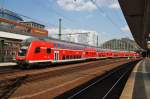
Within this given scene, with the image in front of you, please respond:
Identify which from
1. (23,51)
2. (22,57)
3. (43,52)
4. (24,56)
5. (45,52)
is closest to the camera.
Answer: (24,56)

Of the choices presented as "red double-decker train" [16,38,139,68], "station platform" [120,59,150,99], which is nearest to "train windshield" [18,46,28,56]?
"red double-decker train" [16,38,139,68]

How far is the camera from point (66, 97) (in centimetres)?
1366

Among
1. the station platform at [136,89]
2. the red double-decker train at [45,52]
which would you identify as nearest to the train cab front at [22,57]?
the red double-decker train at [45,52]

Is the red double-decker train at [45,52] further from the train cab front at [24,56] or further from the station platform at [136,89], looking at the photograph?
the station platform at [136,89]

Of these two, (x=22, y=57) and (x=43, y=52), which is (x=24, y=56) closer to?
(x=22, y=57)

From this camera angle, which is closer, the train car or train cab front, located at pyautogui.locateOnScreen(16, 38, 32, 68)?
train cab front, located at pyautogui.locateOnScreen(16, 38, 32, 68)

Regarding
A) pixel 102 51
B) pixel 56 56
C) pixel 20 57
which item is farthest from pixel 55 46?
pixel 102 51

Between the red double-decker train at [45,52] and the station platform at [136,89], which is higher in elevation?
the red double-decker train at [45,52]

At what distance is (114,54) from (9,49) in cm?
5072

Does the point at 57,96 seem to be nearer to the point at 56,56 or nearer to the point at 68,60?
the point at 56,56

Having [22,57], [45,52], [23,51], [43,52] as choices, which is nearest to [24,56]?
[22,57]

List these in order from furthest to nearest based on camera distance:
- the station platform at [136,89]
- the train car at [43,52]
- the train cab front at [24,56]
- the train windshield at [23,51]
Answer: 1. the train windshield at [23,51]
2. the train car at [43,52]
3. the train cab front at [24,56]
4. the station platform at [136,89]

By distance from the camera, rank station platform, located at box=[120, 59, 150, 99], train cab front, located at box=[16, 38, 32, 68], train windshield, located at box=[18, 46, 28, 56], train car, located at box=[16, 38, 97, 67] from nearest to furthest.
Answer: station platform, located at box=[120, 59, 150, 99] → train cab front, located at box=[16, 38, 32, 68] → train car, located at box=[16, 38, 97, 67] → train windshield, located at box=[18, 46, 28, 56]

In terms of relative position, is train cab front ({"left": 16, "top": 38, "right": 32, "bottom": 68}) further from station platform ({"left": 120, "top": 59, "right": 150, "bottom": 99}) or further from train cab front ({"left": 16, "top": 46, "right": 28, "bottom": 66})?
station platform ({"left": 120, "top": 59, "right": 150, "bottom": 99})
